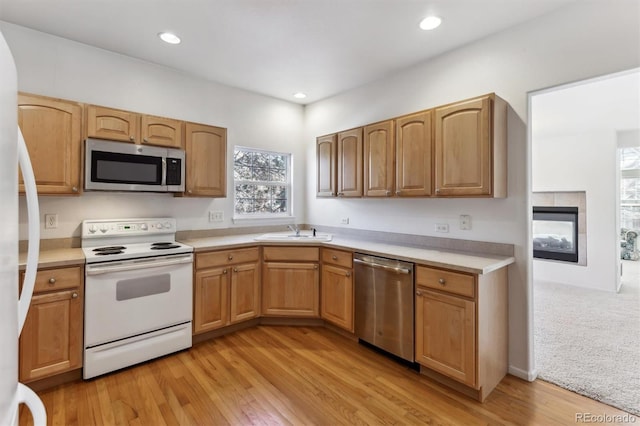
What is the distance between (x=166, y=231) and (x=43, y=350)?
1.31 m

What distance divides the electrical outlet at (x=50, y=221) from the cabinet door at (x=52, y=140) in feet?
1.07

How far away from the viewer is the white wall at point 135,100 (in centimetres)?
256

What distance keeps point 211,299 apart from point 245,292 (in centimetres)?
35

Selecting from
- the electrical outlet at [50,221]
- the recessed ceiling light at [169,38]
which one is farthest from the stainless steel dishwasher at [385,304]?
the electrical outlet at [50,221]

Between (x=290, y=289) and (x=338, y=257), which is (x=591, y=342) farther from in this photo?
(x=290, y=289)

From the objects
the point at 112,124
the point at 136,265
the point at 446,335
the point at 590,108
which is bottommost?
the point at 446,335

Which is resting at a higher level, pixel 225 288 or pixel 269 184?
pixel 269 184

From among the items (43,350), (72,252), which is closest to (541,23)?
(72,252)

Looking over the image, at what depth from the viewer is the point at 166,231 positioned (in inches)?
123

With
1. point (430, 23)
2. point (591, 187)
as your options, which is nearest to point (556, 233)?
point (591, 187)

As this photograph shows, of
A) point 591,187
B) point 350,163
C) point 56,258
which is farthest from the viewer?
point 591,187

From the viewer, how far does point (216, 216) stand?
11.8 feet

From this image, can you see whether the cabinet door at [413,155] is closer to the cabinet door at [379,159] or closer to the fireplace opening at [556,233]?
the cabinet door at [379,159]

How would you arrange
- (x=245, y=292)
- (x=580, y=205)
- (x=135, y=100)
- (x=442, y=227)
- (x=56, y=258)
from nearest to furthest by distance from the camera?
1. (x=56, y=258)
2. (x=442, y=227)
3. (x=135, y=100)
4. (x=245, y=292)
5. (x=580, y=205)
